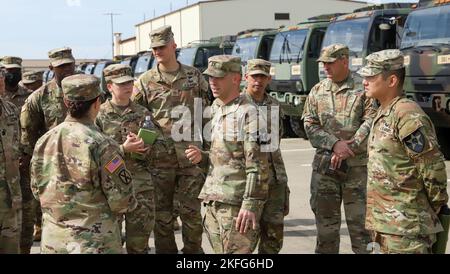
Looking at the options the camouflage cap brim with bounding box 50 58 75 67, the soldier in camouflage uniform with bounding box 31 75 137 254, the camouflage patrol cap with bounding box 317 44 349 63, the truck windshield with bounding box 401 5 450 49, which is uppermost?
the truck windshield with bounding box 401 5 450 49

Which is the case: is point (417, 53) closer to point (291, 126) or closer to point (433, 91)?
point (433, 91)

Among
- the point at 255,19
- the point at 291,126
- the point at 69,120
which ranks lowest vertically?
the point at 291,126

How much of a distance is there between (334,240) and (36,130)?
267 cm

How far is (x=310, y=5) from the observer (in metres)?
36.2

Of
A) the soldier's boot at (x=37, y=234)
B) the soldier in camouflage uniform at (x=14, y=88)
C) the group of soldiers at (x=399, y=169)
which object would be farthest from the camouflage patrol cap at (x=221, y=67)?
the soldier in camouflage uniform at (x=14, y=88)

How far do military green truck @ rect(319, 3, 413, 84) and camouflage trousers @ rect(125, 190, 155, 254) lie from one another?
767 cm

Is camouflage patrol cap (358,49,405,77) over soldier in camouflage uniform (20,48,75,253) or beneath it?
over

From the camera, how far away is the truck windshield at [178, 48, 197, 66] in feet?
58.8

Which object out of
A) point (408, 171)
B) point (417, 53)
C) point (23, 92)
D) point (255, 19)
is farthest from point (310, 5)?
point (408, 171)

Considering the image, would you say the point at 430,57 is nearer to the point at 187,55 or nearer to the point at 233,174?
the point at 233,174

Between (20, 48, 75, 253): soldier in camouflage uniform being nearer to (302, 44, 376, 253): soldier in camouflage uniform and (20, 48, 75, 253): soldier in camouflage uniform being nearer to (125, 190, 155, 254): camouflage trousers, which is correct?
(125, 190, 155, 254): camouflage trousers

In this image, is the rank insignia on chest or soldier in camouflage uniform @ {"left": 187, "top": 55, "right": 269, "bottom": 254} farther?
soldier in camouflage uniform @ {"left": 187, "top": 55, "right": 269, "bottom": 254}

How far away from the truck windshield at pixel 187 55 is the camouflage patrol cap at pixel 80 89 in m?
14.6

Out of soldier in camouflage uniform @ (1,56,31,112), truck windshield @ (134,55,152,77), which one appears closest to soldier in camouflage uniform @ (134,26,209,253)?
soldier in camouflage uniform @ (1,56,31,112)
